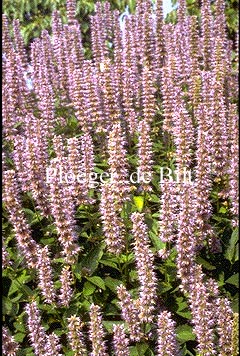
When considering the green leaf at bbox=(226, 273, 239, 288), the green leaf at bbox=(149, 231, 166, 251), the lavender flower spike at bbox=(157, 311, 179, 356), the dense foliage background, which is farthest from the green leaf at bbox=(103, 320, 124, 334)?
the green leaf at bbox=(226, 273, 239, 288)

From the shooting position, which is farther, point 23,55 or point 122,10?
point 122,10

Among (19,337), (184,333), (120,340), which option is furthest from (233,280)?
(19,337)

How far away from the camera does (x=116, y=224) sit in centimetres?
507

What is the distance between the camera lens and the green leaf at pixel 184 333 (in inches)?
200

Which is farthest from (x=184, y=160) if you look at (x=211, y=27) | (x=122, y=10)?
(x=122, y=10)

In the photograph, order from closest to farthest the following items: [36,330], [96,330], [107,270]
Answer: [96,330] < [36,330] < [107,270]

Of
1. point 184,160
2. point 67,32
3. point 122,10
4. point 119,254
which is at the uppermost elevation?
point 122,10

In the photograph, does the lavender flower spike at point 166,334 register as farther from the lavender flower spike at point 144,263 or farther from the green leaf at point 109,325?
the green leaf at point 109,325

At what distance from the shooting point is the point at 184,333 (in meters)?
5.14

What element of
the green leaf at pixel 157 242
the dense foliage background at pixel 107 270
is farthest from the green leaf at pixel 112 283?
the green leaf at pixel 157 242

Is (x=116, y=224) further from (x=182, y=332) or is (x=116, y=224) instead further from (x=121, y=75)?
(x=121, y=75)

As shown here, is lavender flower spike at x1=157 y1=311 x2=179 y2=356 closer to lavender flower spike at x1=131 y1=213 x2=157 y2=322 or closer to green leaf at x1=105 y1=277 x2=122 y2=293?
lavender flower spike at x1=131 y1=213 x2=157 y2=322

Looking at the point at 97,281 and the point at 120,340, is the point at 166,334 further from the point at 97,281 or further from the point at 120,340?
the point at 97,281

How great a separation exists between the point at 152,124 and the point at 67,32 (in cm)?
230
